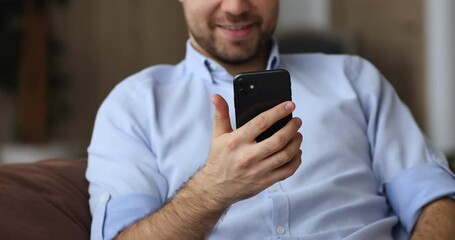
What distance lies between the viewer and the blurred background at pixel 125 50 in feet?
9.61

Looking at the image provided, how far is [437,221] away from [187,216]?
0.43m

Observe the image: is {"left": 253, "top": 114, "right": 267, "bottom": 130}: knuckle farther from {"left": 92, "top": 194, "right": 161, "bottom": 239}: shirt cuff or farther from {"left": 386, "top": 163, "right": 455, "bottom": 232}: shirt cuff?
{"left": 386, "top": 163, "right": 455, "bottom": 232}: shirt cuff

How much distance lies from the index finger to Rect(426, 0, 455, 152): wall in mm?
2151

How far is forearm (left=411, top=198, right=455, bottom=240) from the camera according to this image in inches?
42.2

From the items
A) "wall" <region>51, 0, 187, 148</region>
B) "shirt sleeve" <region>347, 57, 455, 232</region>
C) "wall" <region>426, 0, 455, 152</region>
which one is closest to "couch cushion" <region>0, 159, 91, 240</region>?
"shirt sleeve" <region>347, 57, 455, 232</region>

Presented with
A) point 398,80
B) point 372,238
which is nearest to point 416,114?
point 398,80

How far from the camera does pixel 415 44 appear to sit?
122 inches

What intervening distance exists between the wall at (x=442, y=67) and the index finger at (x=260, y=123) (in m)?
2.15

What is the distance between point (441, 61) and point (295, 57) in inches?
65.5

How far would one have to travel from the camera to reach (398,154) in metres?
1.20

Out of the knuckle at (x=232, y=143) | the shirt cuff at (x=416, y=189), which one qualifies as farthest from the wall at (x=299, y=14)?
the knuckle at (x=232, y=143)

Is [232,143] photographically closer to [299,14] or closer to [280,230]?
[280,230]

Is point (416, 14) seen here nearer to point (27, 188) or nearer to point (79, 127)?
point (79, 127)

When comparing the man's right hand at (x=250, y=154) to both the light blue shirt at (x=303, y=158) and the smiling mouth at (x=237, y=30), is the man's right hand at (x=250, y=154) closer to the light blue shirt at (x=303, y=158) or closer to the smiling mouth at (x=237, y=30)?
the light blue shirt at (x=303, y=158)
